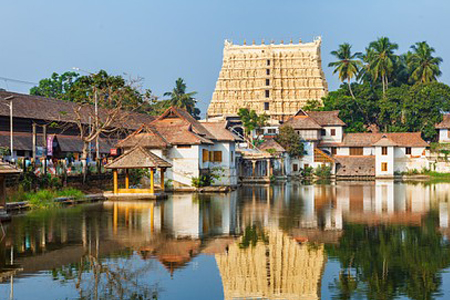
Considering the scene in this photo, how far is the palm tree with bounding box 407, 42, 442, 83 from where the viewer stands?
92219mm

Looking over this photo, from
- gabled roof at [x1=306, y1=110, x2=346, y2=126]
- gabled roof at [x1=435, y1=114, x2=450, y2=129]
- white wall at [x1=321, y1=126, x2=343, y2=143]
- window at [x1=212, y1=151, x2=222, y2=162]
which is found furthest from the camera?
gabled roof at [x1=435, y1=114, x2=450, y2=129]

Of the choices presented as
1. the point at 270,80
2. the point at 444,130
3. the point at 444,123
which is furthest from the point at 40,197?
the point at 270,80

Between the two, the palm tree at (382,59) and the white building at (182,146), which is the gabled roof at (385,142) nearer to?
→ the palm tree at (382,59)

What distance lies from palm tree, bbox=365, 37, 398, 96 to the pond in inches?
2507

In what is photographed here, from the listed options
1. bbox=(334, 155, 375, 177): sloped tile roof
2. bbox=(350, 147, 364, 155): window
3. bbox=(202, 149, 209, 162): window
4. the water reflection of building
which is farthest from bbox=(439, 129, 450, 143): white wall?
the water reflection of building

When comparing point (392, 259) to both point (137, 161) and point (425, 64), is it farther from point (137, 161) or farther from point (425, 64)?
point (425, 64)

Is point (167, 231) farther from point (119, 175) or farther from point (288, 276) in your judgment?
point (119, 175)

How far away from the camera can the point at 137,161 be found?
126 feet

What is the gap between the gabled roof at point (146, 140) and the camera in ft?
151

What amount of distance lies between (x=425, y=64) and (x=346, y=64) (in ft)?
35.5

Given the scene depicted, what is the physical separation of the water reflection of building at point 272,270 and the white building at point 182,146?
85.1ft

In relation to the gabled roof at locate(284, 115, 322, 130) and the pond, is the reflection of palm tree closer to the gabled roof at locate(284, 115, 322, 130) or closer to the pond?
the pond

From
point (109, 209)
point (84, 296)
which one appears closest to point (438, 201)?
point (109, 209)

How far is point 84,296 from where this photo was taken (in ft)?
45.1
